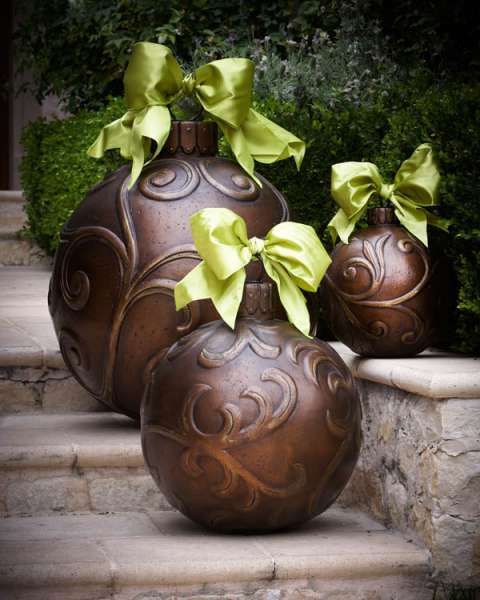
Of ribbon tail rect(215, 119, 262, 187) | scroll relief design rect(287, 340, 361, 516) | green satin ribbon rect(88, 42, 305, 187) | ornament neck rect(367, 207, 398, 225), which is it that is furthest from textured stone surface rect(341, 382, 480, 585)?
green satin ribbon rect(88, 42, 305, 187)

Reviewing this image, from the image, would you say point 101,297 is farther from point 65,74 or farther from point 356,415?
point 65,74

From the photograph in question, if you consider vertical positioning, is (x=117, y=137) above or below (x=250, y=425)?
above

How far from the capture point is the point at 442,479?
3.21 m

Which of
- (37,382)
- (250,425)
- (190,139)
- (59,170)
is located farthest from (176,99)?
(59,170)

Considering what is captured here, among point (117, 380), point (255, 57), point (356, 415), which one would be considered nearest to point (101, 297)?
point (117, 380)

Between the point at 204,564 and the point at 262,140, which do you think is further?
the point at 262,140

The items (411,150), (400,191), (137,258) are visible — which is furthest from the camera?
(411,150)

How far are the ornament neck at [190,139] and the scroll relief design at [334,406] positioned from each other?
2.91ft

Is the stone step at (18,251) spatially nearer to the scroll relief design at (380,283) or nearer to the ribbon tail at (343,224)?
the ribbon tail at (343,224)

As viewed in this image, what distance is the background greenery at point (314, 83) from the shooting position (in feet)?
12.1

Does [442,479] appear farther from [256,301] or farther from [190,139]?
[190,139]

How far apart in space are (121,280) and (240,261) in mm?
522

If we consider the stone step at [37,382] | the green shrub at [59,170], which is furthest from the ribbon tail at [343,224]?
the green shrub at [59,170]

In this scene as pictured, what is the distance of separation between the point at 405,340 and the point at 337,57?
10.7ft
